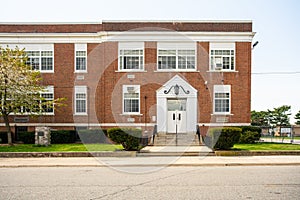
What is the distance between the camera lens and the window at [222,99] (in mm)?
30969

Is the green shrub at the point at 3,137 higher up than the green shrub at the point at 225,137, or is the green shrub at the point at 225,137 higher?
the green shrub at the point at 225,137

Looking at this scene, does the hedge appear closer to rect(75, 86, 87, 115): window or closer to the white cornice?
the white cornice

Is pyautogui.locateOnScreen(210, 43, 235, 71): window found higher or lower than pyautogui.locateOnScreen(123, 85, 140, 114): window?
higher

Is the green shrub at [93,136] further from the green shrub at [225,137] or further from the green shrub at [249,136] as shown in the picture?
the green shrub at [225,137]

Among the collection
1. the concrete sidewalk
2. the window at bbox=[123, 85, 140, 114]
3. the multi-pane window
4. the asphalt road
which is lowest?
the concrete sidewalk

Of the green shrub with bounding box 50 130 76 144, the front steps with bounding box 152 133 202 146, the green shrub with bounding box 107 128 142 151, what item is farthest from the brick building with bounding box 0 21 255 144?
the green shrub with bounding box 107 128 142 151

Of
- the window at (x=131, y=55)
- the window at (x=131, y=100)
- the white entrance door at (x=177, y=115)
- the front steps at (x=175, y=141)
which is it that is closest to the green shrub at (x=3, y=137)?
the window at (x=131, y=100)

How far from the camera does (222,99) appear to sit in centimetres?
3103

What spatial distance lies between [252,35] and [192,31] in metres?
4.64

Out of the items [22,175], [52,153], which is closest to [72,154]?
[52,153]

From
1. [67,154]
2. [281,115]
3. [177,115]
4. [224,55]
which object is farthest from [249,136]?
[281,115]

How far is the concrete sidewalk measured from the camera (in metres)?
16.8

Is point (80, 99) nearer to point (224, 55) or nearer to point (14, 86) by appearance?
point (14, 86)

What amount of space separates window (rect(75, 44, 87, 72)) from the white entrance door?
Result: 7.34 meters
